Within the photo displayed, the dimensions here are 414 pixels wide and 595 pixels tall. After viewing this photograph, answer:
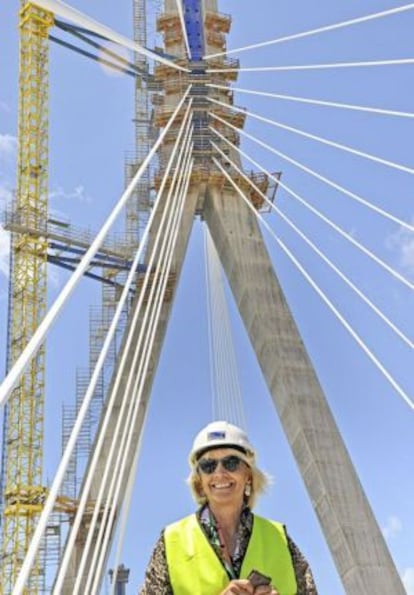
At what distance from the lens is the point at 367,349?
10141mm

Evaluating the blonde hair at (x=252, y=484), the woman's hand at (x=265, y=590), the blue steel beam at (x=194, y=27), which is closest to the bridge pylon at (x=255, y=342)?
the blue steel beam at (x=194, y=27)

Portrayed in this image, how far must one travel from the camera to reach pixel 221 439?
2.62 m

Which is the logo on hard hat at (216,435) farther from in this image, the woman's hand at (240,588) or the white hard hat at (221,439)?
the woman's hand at (240,588)

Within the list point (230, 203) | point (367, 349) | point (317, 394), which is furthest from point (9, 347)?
point (367, 349)

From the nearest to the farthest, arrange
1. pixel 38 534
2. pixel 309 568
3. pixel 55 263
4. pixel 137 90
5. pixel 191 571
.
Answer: pixel 191 571 < pixel 309 568 < pixel 38 534 < pixel 55 263 < pixel 137 90

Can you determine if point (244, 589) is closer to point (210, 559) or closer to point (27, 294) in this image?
point (210, 559)

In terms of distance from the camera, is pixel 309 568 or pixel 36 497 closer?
pixel 309 568

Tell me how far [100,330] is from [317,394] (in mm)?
7918

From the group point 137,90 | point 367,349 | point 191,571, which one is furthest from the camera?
point 137,90

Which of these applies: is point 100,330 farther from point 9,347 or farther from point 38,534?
point 38,534

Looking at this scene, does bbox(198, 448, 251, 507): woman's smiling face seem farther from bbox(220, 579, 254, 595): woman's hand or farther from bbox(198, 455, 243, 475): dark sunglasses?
bbox(220, 579, 254, 595): woman's hand

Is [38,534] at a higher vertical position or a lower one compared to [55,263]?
lower

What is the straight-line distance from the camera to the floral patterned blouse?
2406mm

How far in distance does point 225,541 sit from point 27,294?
27552mm
